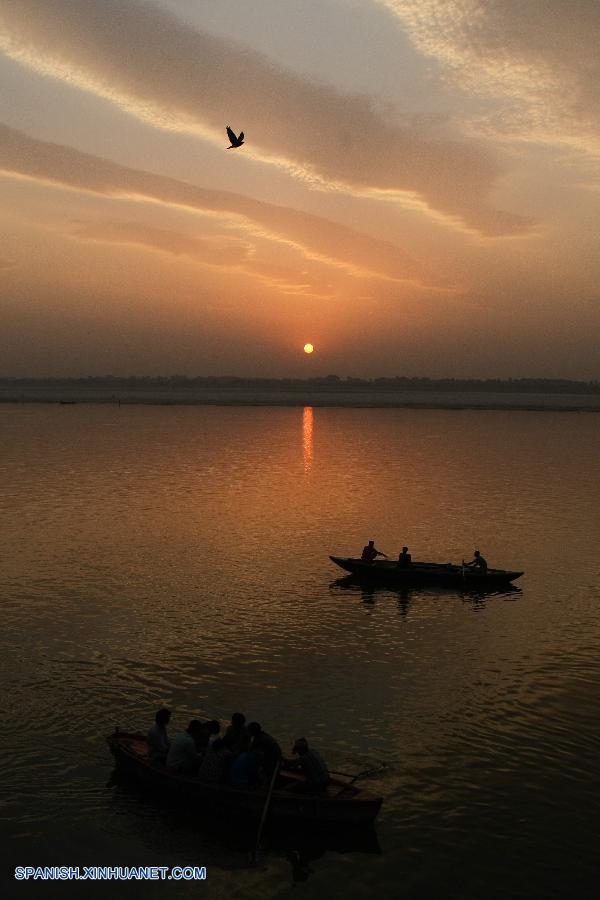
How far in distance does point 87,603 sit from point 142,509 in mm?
26508

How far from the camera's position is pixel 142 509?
62.0 m

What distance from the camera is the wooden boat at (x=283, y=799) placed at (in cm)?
1748

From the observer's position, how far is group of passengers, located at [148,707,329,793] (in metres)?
17.7

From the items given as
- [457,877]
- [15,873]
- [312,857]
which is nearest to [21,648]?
[15,873]

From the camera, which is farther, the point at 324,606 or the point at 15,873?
the point at 324,606

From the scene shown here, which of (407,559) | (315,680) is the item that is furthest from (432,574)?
(315,680)

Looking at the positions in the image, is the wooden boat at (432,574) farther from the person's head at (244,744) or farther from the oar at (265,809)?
the oar at (265,809)

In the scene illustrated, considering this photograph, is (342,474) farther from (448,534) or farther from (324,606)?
(324,606)

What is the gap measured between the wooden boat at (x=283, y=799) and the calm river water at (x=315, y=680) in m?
0.61

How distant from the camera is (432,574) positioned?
4028cm

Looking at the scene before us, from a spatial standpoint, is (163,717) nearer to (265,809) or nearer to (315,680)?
(265,809)

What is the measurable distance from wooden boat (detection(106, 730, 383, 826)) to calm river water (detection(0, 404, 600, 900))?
610 mm

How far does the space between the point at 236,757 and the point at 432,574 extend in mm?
23494

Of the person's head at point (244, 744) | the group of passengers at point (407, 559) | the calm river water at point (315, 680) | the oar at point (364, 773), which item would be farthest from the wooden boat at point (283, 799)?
the group of passengers at point (407, 559)
